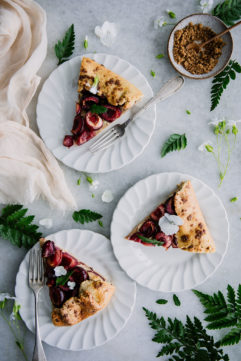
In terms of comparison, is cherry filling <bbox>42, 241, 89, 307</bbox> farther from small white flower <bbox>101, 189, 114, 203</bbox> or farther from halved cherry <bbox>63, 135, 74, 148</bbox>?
halved cherry <bbox>63, 135, 74, 148</bbox>

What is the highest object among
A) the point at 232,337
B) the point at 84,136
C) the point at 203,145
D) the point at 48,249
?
the point at 203,145

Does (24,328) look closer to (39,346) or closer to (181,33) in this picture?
(39,346)

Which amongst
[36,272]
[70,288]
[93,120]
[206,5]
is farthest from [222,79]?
[36,272]

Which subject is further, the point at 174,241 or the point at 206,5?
the point at 206,5

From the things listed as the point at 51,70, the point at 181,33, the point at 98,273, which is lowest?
the point at 98,273

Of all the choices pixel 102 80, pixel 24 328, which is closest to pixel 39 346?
pixel 24 328

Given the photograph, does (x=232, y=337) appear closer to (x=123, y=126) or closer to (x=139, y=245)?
(x=139, y=245)

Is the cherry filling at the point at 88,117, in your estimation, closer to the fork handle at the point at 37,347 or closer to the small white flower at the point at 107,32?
the small white flower at the point at 107,32
